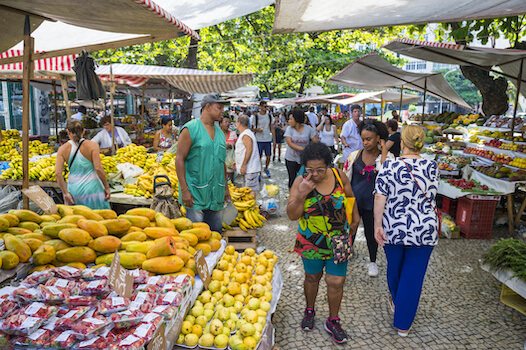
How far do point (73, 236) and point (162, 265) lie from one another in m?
0.66

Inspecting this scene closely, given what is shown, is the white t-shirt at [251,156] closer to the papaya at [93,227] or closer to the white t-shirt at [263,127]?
the white t-shirt at [263,127]

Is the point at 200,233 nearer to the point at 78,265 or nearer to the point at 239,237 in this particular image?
the point at 78,265

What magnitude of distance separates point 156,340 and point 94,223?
1128mm

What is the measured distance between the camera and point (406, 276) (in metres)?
3.22

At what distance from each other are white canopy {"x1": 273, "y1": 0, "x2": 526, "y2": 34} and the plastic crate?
3.65m

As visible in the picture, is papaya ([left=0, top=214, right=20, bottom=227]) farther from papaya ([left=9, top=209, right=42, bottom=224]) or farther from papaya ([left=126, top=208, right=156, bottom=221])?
papaya ([left=126, top=208, right=156, bottom=221])

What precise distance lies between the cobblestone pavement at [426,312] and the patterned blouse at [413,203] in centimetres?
98

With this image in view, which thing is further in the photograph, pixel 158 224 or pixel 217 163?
pixel 217 163

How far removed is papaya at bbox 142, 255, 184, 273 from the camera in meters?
2.60

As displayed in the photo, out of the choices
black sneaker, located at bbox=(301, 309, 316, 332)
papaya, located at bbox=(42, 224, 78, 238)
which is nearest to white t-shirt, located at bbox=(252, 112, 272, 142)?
black sneaker, located at bbox=(301, 309, 316, 332)

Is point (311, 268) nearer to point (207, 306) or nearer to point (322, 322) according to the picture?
point (322, 322)

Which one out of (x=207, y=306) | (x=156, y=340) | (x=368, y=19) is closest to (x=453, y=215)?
(x=368, y=19)

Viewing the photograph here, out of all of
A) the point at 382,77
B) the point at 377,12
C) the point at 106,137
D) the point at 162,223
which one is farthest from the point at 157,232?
the point at 382,77

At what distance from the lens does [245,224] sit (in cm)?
562
